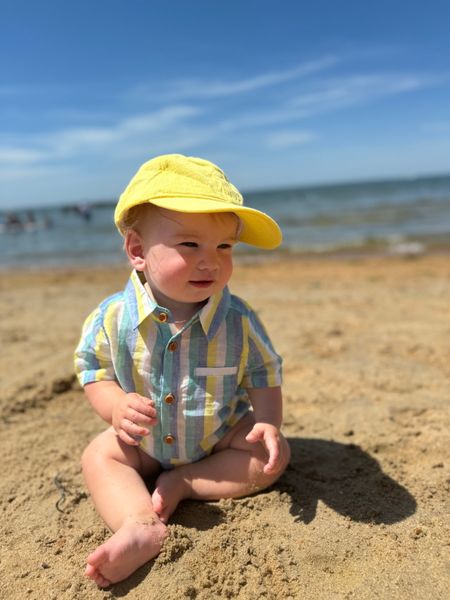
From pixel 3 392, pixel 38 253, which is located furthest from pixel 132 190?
pixel 38 253

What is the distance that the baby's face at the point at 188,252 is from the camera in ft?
5.36

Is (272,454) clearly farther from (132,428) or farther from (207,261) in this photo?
(207,261)

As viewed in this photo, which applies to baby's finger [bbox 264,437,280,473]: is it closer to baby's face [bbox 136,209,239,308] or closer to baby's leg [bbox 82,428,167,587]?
baby's leg [bbox 82,428,167,587]

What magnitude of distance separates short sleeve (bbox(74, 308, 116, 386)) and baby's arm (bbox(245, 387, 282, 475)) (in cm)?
51

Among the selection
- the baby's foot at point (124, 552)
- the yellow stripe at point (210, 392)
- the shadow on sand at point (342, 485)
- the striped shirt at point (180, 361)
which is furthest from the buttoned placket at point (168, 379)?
the shadow on sand at point (342, 485)

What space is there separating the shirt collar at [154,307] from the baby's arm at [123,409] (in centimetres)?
24

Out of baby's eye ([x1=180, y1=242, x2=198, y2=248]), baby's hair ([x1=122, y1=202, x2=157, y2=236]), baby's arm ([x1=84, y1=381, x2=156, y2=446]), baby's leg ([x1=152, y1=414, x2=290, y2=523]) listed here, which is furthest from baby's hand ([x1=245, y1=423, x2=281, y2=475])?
baby's hair ([x1=122, y1=202, x2=157, y2=236])

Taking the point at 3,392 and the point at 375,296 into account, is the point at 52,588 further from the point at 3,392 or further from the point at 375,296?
the point at 375,296

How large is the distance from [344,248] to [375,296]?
18.5ft

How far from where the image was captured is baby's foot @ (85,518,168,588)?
1455 mm

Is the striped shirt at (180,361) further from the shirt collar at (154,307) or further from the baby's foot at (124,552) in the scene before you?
the baby's foot at (124,552)

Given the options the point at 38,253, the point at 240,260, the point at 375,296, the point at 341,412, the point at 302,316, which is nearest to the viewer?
the point at 341,412

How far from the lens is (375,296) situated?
5.29 metres

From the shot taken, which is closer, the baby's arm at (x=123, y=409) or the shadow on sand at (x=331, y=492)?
the baby's arm at (x=123, y=409)
